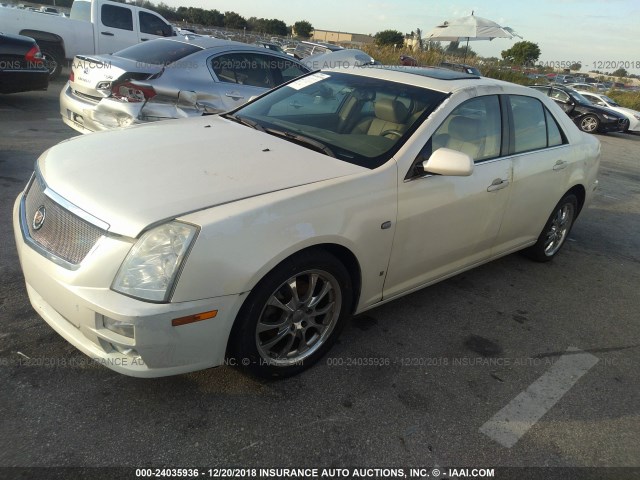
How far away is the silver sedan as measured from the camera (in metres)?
5.20

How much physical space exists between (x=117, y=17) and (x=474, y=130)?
11.8 metres

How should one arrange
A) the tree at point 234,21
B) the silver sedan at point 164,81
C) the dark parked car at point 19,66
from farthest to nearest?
1. the tree at point 234,21
2. the dark parked car at point 19,66
3. the silver sedan at point 164,81

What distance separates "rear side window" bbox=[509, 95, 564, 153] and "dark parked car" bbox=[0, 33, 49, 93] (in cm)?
785

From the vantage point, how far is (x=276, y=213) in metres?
2.29

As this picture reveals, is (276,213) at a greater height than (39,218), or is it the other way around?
(276,213)

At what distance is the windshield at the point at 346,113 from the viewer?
302cm

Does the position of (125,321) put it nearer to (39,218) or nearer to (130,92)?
(39,218)

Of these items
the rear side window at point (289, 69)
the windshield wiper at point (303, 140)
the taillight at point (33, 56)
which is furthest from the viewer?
the taillight at point (33, 56)

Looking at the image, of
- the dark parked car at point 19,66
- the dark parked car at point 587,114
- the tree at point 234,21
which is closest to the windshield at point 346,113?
the dark parked car at point 19,66

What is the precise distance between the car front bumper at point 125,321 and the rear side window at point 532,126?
2.67 meters

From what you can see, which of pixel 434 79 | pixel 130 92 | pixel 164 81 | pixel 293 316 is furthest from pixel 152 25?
pixel 293 316

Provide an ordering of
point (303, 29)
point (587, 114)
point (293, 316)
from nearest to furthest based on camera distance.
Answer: point (293, 316) < point (587, 114) < point (303, 29)

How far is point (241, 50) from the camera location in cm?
655

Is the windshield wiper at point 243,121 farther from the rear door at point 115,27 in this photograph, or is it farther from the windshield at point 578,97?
the windshield at point 578,97
